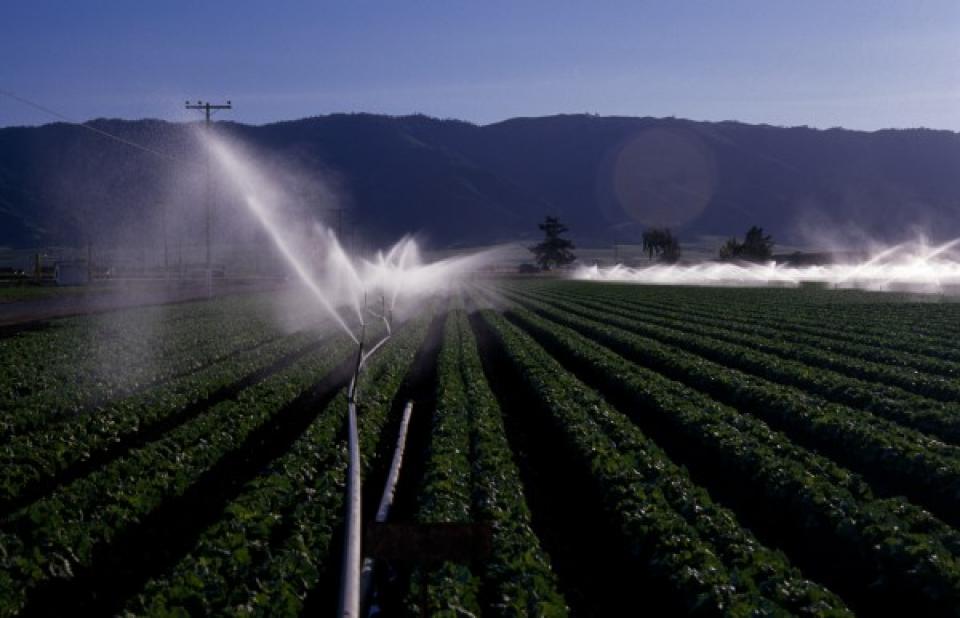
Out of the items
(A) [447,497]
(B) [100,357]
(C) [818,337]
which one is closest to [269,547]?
(A) [447,497]

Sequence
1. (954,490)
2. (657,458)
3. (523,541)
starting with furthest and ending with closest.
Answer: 1. (657,458)
2. (954,490)
3. (523,541)

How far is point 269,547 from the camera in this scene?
919 cm

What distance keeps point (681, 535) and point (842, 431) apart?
227 inches

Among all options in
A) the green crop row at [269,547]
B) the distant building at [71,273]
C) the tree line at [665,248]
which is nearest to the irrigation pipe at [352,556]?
the green crop row at [269,547]

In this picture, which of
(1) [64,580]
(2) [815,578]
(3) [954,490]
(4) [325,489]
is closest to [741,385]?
(3) [954,490]

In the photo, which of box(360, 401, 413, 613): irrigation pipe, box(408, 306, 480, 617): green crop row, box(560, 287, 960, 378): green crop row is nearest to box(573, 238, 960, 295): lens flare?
box(560, 287, 960, 378): green crop row

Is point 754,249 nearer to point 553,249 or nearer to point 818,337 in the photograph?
point 553,249

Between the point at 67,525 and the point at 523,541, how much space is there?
15.7 feet

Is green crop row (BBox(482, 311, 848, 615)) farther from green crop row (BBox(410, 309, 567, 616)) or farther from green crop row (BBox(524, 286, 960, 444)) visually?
green crop row (BBox(524, 286, 960, 444))

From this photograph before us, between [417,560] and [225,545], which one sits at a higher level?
[417,560]

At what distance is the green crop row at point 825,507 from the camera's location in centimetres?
859

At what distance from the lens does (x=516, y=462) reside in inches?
579

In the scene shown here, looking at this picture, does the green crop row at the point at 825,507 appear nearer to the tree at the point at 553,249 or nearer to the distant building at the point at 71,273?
the distant building at the point at 71,273

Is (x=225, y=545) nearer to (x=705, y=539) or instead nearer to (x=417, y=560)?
(x=417, y=560)
